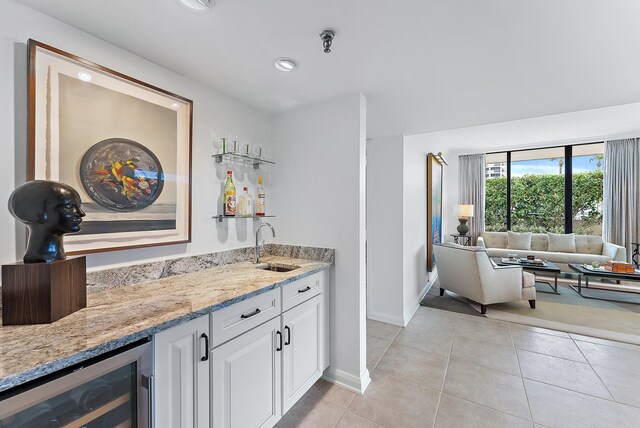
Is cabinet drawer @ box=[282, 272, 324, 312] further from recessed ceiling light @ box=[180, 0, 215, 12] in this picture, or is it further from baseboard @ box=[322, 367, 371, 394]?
recessed ceiling light @ box=[180, 0, 215, 12]

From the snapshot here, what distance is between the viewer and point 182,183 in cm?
176

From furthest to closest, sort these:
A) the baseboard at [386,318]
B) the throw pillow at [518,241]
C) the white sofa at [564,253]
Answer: the throw pillow at [518,241], the white sofa at [564,253], the baseboard at [386,318]

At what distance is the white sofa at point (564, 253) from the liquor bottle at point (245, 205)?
5.10 metres

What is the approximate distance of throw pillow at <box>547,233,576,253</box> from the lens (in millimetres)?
5172

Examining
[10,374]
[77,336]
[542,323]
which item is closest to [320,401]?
[77,336]

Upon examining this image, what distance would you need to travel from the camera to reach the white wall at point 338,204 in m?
2.08

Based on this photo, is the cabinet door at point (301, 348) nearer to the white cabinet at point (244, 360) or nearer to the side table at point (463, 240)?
the white cabinet at point (244, 360)

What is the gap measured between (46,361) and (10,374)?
2.9 inches

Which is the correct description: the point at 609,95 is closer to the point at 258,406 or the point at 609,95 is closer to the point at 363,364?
the point at 363,364

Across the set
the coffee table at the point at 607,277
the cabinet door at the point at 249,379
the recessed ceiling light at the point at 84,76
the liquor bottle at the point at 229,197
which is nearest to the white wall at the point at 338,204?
the liquor bottle at the point at 229,197

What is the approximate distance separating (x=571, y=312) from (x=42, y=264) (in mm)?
5069

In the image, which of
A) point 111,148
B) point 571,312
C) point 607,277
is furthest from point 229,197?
point 607,277

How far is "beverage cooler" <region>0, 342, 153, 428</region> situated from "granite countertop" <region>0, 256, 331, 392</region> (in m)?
0.06

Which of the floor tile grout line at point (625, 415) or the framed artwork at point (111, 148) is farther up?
the framed artwork at point (111, 148)
